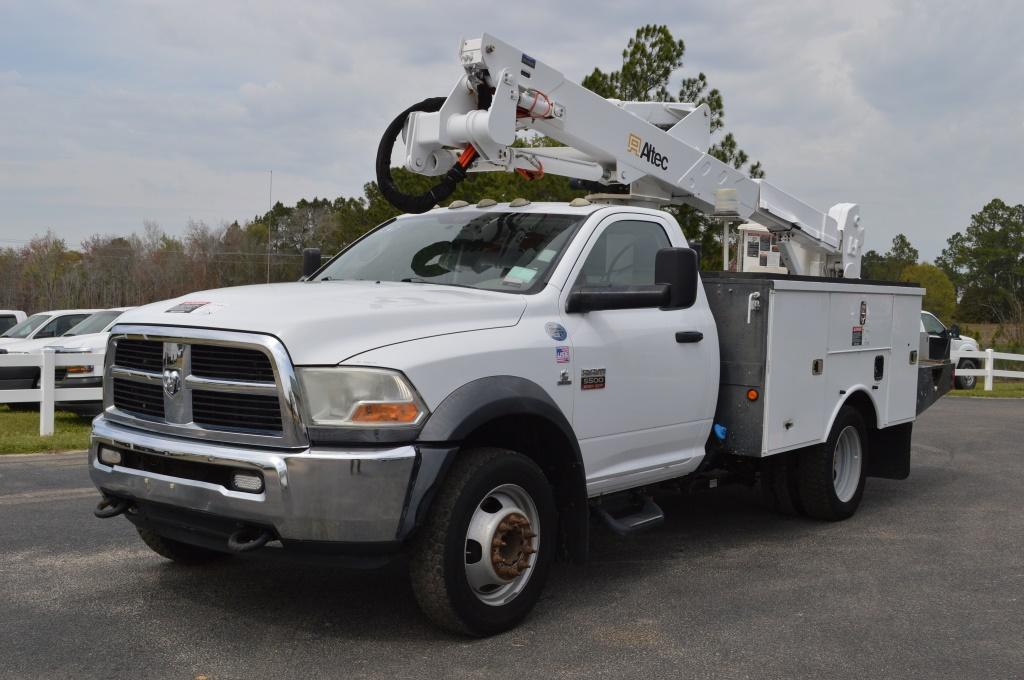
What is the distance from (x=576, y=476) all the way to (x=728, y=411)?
1.73 meters

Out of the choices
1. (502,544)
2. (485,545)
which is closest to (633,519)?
(502,544)

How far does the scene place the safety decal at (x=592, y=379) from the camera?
17.6 feet

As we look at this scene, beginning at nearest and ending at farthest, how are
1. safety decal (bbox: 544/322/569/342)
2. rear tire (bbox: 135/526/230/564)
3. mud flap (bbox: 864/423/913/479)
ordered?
safety decal (bbox: 544/322/569/342), rear tire (bbox: 135/526/230/564), mud flap (bbox: 864/423/913/479)

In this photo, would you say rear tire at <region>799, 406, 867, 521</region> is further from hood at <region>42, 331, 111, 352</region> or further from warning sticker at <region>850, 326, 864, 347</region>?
hood at <region>42, 331, 111, 352</region>

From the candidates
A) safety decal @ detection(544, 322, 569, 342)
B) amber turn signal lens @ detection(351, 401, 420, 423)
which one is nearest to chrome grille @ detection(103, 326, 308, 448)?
amber turn signal lens @ detection(351, 401, 420, 423)

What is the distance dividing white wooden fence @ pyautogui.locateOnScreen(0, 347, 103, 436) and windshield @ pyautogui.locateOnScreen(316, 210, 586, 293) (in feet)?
21.7

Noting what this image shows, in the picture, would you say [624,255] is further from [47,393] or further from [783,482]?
[47,393]

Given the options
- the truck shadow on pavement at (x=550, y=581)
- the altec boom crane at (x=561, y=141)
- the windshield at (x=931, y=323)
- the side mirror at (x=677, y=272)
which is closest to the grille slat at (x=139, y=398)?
the truck shadow on pavement at (x=550, y=581)

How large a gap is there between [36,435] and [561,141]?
737 centimetres

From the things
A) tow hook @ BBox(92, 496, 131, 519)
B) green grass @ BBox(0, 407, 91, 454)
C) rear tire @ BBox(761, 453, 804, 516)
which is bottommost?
green grass @ BBox(0, 407, 91, 454)

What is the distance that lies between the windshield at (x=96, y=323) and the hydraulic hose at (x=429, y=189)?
998cm

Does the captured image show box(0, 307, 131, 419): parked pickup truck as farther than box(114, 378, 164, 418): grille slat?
Yes

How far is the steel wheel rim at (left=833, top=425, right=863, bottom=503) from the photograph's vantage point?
25.6 feet

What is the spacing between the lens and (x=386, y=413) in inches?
172
